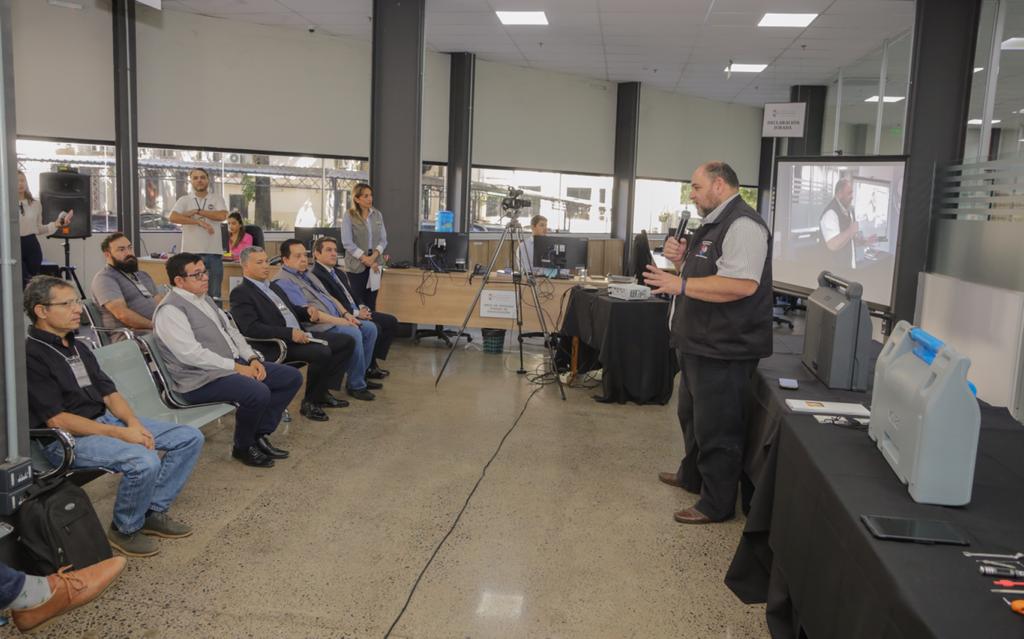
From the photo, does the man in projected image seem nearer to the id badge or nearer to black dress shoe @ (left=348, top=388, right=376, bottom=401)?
black dress shoe @ (left=348, top=388, right=376, bottom=401)

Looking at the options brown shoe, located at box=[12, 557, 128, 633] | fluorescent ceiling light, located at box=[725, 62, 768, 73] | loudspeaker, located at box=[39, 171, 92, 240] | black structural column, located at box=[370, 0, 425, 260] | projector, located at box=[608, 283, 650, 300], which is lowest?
brown shoe, located at box=[12, 557, 128, 633]

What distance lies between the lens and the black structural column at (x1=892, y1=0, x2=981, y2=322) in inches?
235

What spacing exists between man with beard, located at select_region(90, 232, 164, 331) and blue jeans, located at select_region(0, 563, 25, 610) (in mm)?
2564

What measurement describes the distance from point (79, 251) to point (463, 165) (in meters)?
5.03

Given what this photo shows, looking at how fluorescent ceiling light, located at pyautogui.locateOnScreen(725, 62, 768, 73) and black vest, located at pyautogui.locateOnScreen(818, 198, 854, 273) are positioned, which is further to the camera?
fluorescent ceiling light, located at pyautogui.locateOnScreen(725, 62, 768, 73)

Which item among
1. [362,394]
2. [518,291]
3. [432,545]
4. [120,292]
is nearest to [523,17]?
[518,291]

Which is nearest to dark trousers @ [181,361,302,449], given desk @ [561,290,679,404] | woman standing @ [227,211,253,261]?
desk @ [561,290,679,404]

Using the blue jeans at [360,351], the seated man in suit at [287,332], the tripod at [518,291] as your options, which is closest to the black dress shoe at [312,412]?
the seated man in suit at [287,332]

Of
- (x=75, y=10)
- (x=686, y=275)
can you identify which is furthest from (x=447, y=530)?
(x=75, y=10)

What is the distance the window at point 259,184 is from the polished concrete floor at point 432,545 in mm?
5506

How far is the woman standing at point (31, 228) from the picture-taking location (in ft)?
22.0

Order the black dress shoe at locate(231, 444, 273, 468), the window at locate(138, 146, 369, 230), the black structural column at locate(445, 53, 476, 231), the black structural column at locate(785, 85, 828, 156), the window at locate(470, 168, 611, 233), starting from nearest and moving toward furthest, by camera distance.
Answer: the black dress shoe at locate(231, 444, 273, 468)
the window at locate(138, 146, 369, 230)
the black structural column at locate(445, 53, 476, 231)
the window at locate(470, 168, 611, 233)
the black structural column at locate(785, 85, 828, 156)

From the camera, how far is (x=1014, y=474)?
1.99m

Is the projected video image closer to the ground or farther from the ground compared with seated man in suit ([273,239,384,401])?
farther from the ground
